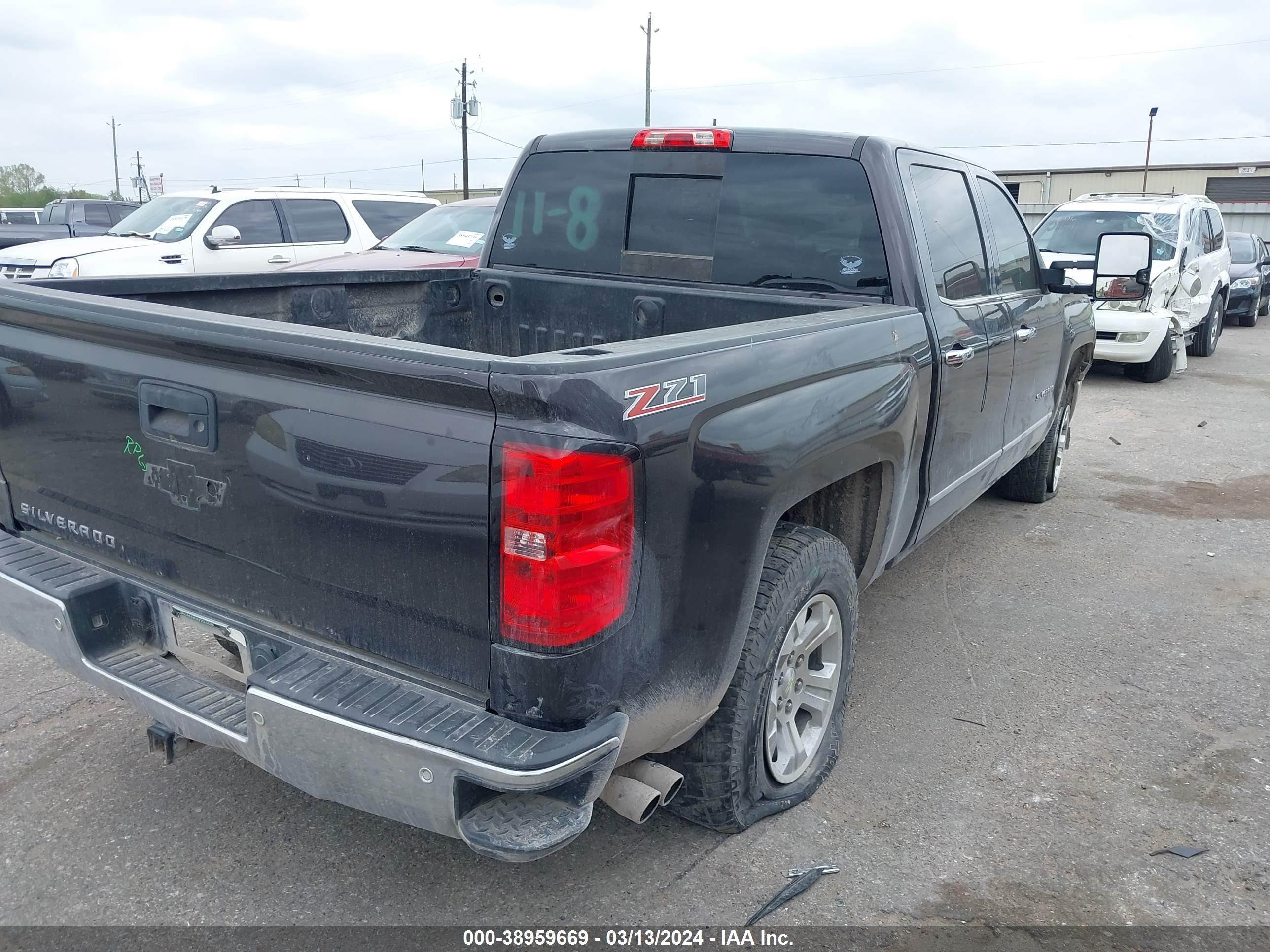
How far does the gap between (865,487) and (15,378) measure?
8.44 ft

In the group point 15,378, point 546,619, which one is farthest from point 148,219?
point 546,619

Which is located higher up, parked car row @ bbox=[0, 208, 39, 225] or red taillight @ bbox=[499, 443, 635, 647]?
parked car row @ bbox=[0, 208, 39, 225]

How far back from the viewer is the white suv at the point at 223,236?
1055cm

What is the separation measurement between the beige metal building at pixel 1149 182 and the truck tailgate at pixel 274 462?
139 feet

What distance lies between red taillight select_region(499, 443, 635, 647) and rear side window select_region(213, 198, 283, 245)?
10.4m

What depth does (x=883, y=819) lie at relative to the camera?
118 inches

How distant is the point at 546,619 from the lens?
6.64 feet

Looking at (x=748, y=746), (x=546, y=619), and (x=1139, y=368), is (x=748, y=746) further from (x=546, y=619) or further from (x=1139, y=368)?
(x=1139, y=368)

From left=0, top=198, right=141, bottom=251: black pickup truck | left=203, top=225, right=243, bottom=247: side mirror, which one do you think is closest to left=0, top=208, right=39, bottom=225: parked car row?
left=0, top=198, right=141, bottom=251: black pickup truck

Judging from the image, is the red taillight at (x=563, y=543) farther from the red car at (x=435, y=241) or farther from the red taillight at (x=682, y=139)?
the red car at (x=435, y=241)

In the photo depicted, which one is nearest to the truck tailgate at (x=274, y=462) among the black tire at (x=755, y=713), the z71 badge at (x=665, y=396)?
the z71 badge at (x=665, y=396)

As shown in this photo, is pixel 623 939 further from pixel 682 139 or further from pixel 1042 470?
pixel 1042 470

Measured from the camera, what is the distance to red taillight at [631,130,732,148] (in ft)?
12.2

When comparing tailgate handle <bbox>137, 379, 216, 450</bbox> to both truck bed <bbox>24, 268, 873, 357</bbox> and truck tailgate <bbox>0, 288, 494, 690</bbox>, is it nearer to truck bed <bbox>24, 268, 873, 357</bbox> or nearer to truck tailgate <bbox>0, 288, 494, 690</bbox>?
truck tailgate <bbox>0, 288, 494, 690</bbox>
